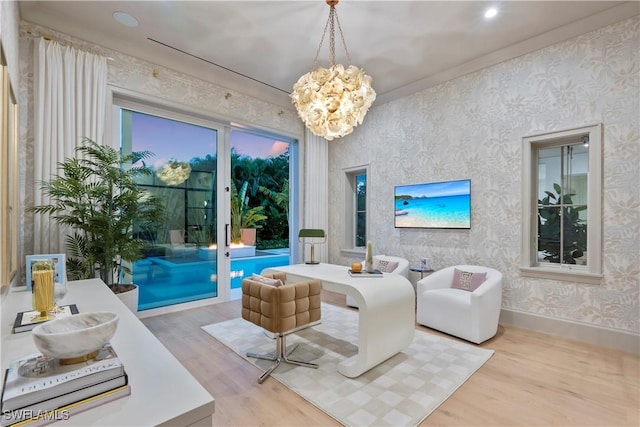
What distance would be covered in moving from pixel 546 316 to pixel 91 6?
566cm

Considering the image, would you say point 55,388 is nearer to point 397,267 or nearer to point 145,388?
point 145,388

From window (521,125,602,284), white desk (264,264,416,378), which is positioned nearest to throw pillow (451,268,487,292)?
window (521,125,602,284)

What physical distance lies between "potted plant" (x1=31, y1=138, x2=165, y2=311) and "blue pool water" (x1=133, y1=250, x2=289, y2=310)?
24.9 inches

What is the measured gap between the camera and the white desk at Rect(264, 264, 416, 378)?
229 cm

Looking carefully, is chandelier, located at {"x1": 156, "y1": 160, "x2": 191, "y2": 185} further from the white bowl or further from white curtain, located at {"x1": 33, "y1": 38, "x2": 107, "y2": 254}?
the white bowl

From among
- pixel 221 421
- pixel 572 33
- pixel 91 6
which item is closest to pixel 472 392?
pixel 221 421

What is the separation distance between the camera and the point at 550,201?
3.43m

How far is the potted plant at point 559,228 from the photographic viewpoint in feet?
10.6

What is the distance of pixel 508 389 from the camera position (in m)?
2.18

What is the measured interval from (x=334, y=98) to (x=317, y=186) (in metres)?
3.07

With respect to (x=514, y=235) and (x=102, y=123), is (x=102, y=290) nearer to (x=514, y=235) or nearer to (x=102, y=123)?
(x=102, y=123)

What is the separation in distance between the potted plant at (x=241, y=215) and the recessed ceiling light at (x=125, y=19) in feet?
18.6

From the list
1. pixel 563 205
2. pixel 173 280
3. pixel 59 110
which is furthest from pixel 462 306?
pixel 59 110

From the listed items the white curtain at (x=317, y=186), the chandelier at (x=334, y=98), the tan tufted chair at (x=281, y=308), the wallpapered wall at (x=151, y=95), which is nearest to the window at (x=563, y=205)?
the chandelier at (x=334, y=98)
